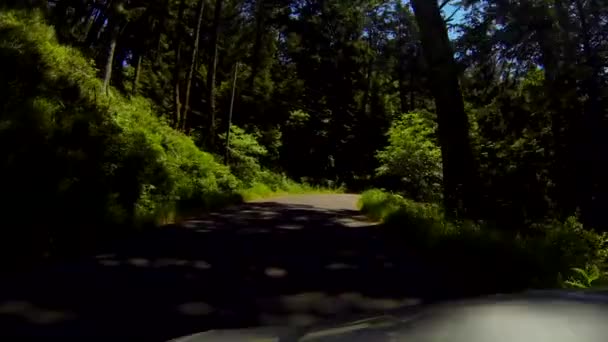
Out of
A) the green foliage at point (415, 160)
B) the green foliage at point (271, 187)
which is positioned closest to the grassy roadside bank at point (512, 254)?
the green foliage at point (271, 187)

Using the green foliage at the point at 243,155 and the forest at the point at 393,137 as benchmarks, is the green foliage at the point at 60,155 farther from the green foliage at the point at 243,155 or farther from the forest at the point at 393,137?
the green foliage at the point at 243,155

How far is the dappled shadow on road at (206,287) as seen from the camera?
5.18m

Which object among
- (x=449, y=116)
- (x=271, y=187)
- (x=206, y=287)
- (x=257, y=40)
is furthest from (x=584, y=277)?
(x=257, y=40)

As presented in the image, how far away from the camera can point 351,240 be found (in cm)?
1046

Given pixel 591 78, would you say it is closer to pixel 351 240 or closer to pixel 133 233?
pixel 351 240

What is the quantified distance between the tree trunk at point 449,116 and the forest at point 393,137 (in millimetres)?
29

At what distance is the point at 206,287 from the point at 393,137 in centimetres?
2609

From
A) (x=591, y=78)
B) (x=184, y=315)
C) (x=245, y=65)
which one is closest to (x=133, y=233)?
(x=184, y=315)

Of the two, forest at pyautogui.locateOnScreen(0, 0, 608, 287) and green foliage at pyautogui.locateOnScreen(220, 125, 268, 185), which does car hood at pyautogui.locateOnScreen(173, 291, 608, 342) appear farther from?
green foliage at pyautogui.locateOnScreen(220, 125, 268, 185)

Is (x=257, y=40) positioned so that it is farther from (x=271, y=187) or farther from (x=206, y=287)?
(x=206, y=287)

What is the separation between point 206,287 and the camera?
6.52m

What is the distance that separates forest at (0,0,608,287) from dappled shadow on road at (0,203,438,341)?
44.5 inches

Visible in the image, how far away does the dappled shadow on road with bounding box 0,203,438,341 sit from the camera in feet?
17.0

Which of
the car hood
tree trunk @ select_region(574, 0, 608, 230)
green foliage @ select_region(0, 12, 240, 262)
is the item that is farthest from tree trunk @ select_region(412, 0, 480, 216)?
the car hood
